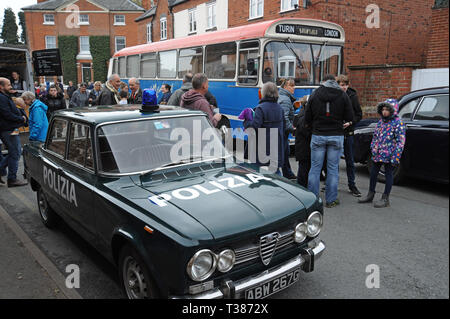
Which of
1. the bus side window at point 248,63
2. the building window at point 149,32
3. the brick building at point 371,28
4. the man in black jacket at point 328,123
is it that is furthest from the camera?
the building window at point 149,32

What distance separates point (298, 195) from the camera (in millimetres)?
3354

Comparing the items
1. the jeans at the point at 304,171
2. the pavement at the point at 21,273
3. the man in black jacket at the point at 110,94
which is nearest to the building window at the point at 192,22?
the man in black jacket at the point at 110,94

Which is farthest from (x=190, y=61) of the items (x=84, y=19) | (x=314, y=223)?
(x=84, y=19)

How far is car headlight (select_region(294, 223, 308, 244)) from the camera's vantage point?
3164mm

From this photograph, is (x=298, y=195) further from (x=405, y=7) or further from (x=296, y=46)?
(x=405, y=7)

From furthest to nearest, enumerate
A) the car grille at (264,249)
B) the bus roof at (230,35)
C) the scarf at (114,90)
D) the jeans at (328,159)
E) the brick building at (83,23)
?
the brick building at (83,23)
the bus roof at (230,35)
the scarf at (114,90)
the jeans at (328,159)
the car grille at (264,249)

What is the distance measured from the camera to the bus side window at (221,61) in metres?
10.1

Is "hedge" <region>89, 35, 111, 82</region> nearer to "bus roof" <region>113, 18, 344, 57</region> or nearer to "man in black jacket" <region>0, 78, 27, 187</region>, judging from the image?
"bus roof" <region>113, 18, 344, 57</region>

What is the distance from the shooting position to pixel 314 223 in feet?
11.0

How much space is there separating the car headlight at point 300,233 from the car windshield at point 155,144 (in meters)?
1.32

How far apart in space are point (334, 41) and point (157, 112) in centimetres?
731

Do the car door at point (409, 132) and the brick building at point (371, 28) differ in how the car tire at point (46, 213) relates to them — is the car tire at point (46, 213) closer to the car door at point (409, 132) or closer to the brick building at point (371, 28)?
the car door at point (409, 132)

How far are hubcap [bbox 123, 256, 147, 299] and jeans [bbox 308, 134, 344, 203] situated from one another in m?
3.29

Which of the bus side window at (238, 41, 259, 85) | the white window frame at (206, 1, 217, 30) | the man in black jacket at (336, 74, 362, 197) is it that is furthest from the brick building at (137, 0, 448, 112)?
the man in black jacket at (336, 74, 362, 197)
